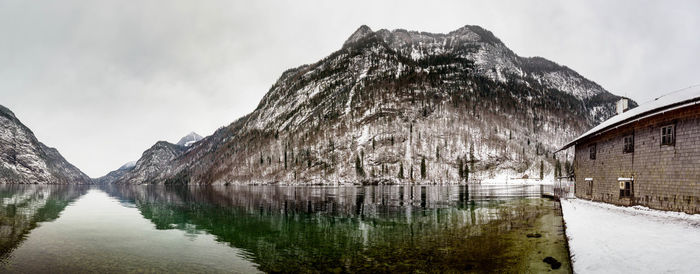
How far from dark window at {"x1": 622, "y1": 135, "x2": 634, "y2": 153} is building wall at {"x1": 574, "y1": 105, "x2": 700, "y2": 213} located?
415mm

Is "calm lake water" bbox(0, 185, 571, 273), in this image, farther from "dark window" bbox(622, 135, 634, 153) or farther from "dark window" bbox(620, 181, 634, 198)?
"dark window" bbox(622, 135, 634, 153)

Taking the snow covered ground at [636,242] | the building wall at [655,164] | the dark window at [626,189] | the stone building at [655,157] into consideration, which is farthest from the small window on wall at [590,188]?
the snow covered ground at [636,242]

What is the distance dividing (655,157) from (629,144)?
4.26 metres

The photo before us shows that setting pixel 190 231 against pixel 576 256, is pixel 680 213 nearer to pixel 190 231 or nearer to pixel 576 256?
pixel 576 256

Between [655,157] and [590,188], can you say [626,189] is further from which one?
[590,188]

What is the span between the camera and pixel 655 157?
29844 millimetres

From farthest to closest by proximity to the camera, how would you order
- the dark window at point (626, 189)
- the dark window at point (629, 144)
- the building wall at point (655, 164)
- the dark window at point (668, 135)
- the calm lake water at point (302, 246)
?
the dark window at point (629, 144) → the dark window at point (626, 189) → the dark window at point (668, 135) → the building wall at point (655, 164) → the calm lake water at point (302, 246)

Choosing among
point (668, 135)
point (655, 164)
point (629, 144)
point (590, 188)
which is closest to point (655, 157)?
point (655, 164)

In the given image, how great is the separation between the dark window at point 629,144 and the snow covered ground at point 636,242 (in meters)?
7.32

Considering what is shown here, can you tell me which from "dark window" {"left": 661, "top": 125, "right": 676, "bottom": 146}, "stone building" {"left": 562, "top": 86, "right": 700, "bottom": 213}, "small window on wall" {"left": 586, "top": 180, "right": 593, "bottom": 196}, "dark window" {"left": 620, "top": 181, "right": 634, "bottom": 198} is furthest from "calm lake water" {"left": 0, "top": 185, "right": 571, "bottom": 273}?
"dark window" {"left": 661, "top": 125, "right": 676, "bottom": 146}

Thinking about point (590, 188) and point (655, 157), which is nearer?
point (655, 157)

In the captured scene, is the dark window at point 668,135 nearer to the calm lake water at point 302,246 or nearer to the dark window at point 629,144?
the dark window at point 629,144

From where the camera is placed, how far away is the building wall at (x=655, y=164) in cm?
2634

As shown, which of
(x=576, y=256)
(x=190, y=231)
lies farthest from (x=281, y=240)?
(x=576, y=256)
